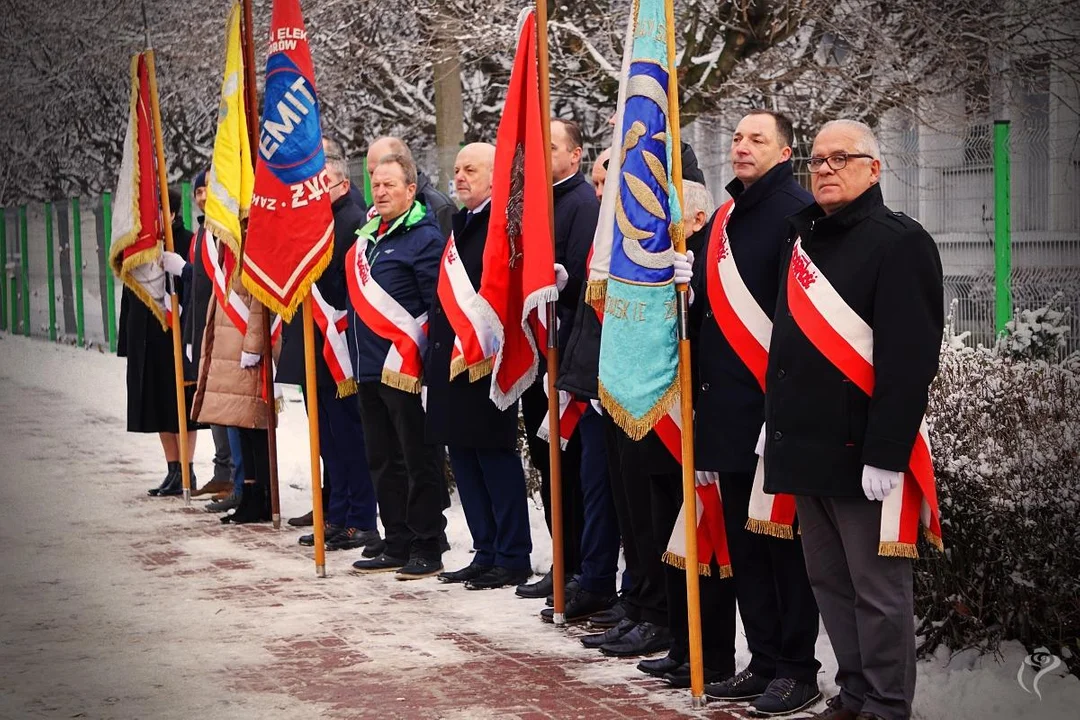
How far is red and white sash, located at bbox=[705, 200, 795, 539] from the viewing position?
5.48 meters

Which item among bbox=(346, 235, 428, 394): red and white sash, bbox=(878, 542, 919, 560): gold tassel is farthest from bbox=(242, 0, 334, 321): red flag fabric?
bbox=(878, 542, 919, 560): gold tassel

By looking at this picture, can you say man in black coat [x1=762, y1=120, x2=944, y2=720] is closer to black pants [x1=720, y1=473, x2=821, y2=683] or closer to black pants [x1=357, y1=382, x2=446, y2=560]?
black pants [x1=720, y1=473, x2=821, y2=683]

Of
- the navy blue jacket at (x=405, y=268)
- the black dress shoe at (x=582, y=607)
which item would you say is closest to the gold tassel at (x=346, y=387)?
the navy blue jacket at (x=405, y=268)

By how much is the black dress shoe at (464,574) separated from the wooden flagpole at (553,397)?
1009 mm

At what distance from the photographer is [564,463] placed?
7.50m

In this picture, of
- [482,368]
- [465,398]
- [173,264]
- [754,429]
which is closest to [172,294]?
[173,264]

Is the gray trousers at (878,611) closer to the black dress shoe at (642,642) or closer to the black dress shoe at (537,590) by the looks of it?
the black dress shoe at (642,642)

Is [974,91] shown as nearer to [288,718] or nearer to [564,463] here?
[564,463]

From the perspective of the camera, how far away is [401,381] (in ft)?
26.9

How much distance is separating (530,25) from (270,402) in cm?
360

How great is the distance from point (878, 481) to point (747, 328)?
0.93 m

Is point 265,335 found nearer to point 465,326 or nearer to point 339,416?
point 339,416

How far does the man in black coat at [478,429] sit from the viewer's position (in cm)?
779

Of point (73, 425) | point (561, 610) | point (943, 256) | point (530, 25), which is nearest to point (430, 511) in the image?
point (561, 610)
